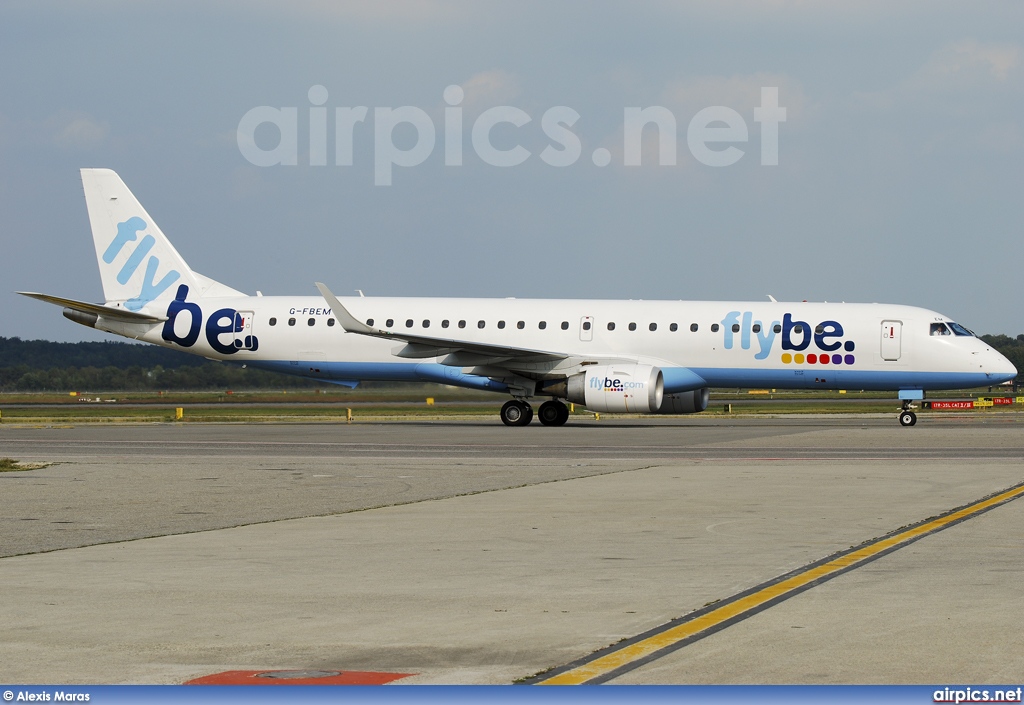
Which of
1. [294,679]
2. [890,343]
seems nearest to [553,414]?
[890,343]

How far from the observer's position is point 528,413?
1471 inches

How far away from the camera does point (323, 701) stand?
500cm

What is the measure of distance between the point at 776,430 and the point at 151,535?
23347mm

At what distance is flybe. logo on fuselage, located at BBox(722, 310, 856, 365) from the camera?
36.1 m

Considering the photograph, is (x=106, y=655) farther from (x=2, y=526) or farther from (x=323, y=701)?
(x=2, y=526)

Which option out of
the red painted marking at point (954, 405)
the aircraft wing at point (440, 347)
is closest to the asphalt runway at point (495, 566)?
the aircraft wing at point (440, 347)

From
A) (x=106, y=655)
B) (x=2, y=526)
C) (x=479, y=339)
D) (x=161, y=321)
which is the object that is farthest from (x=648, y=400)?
(x=106, y=655)

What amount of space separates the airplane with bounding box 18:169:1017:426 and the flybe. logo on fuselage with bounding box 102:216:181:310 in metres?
0.05

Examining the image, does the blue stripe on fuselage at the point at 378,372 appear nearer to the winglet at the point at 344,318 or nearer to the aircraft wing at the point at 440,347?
the aircraft wing at the point at 440,347

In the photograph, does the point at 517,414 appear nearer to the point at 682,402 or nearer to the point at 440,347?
the point at 440,347

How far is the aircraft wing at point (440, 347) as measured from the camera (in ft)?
117

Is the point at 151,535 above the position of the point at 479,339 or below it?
below

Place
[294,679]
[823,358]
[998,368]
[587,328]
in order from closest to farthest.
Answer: [294,679]
[998,368]
[823,358]
[587,328]

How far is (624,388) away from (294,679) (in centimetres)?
2871
